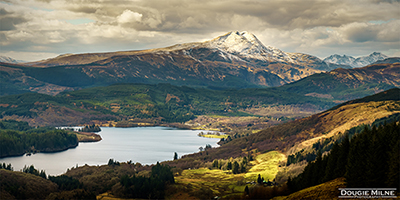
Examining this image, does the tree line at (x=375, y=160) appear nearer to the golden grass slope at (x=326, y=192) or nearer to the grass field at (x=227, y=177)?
the golden grass slope at (x=326, y=192)

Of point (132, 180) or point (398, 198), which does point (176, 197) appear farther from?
point (398, 198)

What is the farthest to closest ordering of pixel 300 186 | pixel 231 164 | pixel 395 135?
pixel 231 164
pixel 300 186
pixel 395 135

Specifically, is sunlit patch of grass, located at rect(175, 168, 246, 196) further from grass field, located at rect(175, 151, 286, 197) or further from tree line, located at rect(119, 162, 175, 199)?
tree line, located at rect(119, 162, 175, 199)

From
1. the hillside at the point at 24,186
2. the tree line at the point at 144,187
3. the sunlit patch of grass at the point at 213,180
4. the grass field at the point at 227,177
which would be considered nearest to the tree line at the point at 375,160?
the grass field at the point at 227,177

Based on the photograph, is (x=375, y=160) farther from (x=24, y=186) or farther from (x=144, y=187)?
(x=24, y=186)

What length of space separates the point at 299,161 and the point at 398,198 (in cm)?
11565

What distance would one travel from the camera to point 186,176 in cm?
16388

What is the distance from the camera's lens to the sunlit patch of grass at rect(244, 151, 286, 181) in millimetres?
155875

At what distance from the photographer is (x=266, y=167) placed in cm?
17525

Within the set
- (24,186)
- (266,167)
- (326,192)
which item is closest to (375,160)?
(326,192)

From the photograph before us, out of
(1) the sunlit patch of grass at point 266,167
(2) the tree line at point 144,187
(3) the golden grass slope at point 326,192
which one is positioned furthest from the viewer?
(1) the sunlit patch of grass at point 266,167

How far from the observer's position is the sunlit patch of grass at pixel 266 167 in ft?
511

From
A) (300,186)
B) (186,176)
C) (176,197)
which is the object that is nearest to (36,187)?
(176,197)

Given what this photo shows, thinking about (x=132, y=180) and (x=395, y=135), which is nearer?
(x=395, y=135)
